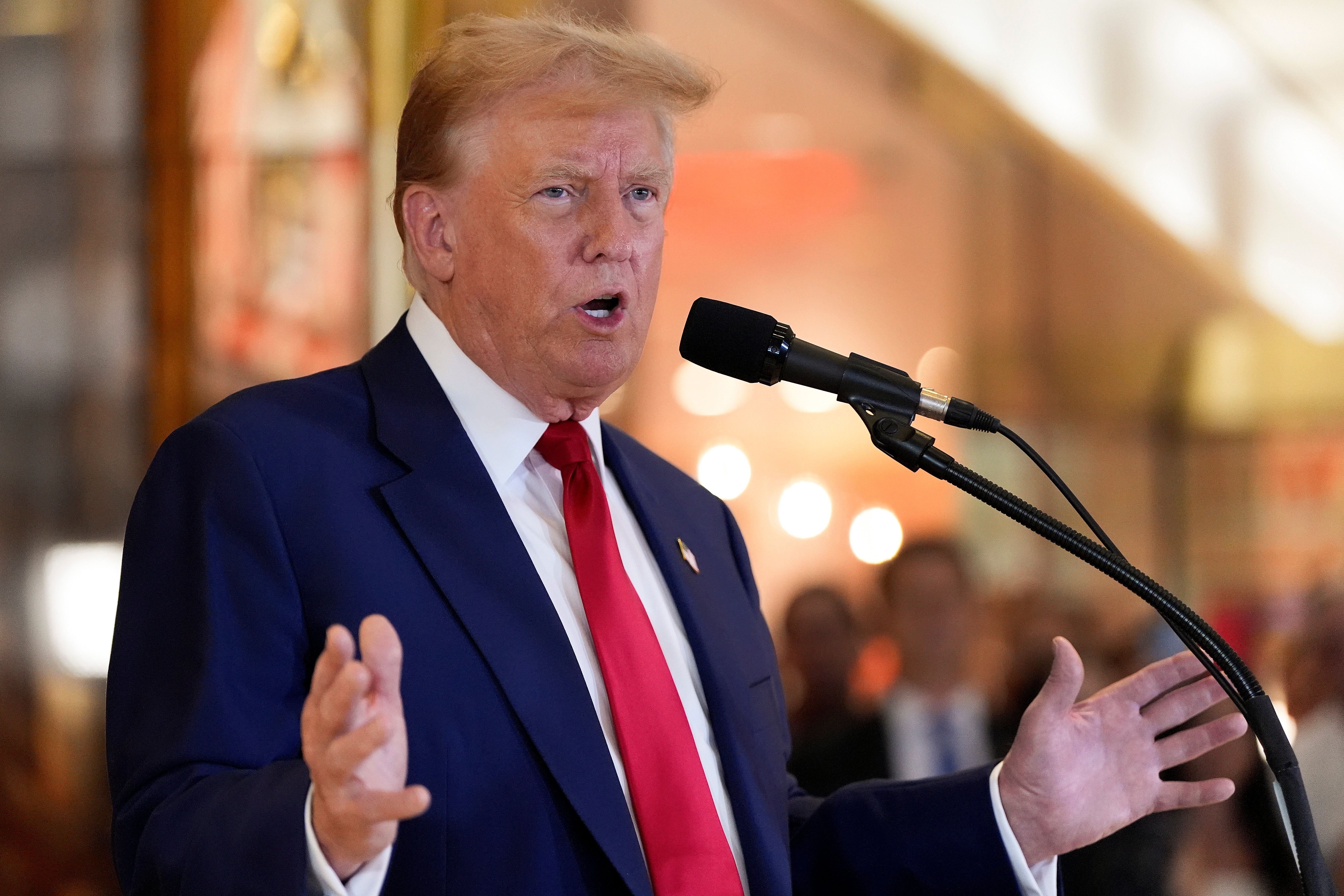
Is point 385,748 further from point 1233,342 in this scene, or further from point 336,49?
point 1233,342

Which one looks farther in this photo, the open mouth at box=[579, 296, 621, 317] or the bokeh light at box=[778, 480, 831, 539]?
the bokeh light at box=[778, 480, 831, 539]

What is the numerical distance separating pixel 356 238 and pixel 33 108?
841 mm

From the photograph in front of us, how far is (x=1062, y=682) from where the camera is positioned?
135cm

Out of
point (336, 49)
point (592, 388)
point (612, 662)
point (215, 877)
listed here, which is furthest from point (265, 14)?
point (215, 877)

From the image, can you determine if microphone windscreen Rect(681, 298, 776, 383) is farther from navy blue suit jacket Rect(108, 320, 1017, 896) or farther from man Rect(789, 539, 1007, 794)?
man Rect(789, 539, 1007, 794)

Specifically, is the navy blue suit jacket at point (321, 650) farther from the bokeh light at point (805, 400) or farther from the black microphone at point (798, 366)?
the bokeh light at point (805, 400)

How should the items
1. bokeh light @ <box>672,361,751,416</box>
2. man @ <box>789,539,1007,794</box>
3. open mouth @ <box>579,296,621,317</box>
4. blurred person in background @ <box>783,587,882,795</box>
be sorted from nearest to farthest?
open mouth @ <box>579,296,621,317</box> → man @ <box>789,539,1007,794</box> → blurred person in background @ <box>783,587,882,795</box> → bokeh light @ <box>672,361,751,416</box>

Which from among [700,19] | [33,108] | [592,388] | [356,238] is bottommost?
[592,388]

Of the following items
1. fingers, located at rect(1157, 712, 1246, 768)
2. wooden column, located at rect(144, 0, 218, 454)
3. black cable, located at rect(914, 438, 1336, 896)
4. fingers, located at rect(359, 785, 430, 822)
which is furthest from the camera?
wooden column, located at rect(144, 0, 218, 454)

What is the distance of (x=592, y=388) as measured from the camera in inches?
57.9

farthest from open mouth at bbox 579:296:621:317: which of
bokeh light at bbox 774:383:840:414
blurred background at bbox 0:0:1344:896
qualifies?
bokeh light at bbox 774:383:840:414

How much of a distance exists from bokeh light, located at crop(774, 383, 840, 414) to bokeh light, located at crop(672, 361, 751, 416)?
0.53 ft

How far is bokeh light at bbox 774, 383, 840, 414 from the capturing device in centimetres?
570

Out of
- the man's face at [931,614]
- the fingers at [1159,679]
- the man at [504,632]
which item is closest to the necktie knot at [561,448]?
the man at [504,632]
